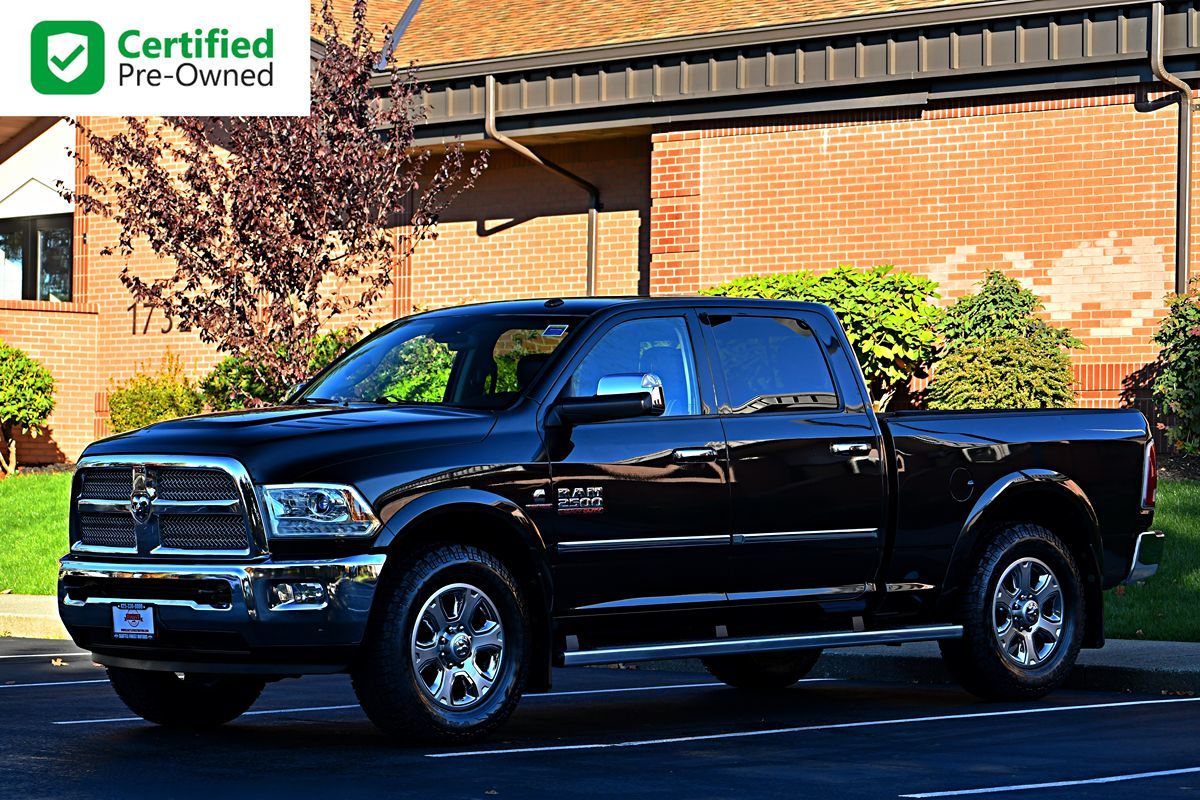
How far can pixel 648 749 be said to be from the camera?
31.1 feet

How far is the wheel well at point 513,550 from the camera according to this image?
9.44 metres

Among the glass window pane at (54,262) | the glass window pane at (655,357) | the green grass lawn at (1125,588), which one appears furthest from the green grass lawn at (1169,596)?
the glass window pane at (54,262)

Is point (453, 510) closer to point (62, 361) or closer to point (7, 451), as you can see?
point (7, 451)

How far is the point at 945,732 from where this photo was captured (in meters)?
10.2

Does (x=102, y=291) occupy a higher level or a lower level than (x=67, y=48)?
lower

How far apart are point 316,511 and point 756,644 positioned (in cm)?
260

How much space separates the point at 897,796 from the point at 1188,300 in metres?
13.1

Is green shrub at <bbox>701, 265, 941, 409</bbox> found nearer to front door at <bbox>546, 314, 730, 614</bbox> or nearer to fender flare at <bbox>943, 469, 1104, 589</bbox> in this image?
fender flare at <bbox>943, 469, 1104, 589</bbox>

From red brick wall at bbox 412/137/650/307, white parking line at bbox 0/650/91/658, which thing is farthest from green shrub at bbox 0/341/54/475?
white parking line at bbox 0/650/91/658

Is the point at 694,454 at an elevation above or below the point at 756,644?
above

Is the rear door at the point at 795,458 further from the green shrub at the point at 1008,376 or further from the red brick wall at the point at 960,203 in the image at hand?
the red brick wall at the point at 960,203

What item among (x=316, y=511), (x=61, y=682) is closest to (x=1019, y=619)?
(x=316, y=511)

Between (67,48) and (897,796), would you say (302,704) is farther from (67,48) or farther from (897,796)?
(67,48)

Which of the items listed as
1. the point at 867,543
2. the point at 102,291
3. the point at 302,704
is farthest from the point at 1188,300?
the point at 102,291
